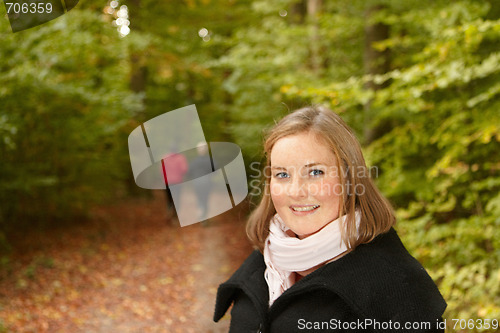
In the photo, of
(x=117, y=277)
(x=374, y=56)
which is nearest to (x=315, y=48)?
(x=374, y=56)

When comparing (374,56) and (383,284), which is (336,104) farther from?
(383,284)

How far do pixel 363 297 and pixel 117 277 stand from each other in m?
6.38

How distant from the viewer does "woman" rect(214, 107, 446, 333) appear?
139 centimetres

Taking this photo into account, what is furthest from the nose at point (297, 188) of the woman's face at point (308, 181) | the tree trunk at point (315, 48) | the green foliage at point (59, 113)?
the tree trunk at point (315, 48)

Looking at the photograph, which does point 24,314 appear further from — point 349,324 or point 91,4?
point 91,4

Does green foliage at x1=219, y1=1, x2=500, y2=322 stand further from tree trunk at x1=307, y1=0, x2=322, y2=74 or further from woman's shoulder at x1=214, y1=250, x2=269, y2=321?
woman's shoulder at x1=214, y1=250, x2=269, y2=321

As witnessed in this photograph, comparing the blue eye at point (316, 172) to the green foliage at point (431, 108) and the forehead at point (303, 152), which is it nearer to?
the forehead at point (303, 152)

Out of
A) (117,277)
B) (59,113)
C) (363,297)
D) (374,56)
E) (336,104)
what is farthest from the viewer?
(59,113)

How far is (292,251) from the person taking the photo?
1.55 meters

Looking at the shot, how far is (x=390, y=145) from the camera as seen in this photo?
19.2 feet

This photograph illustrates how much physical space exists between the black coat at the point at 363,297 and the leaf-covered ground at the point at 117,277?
4.22m

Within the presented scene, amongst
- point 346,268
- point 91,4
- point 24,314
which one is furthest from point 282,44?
point 346,268

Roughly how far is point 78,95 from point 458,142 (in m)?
6.02

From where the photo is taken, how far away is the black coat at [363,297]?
1377 millimetres
